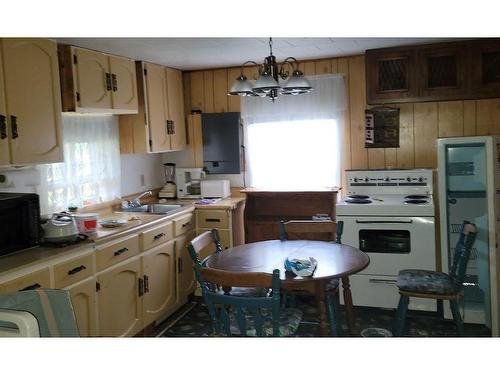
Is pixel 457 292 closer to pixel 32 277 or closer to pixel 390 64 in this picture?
pixel 390 64

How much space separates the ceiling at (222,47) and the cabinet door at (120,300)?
1.43 metres

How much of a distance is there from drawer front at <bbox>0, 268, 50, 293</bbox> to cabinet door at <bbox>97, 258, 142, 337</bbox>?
463mm

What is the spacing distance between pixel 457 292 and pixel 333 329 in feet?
2.46

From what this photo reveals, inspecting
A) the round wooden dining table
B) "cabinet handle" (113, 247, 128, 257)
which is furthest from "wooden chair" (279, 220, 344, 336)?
"cabinet handle" (113, 247, 128, 257)

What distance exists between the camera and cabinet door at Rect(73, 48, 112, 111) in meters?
3.17

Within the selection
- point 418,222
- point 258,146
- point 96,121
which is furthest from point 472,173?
point 96,121

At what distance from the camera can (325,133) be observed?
4.28 m

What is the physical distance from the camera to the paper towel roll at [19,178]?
9.53ft

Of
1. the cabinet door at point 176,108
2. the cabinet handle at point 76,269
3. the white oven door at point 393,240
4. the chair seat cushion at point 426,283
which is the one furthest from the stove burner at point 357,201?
the cabinet handle at point 76,269

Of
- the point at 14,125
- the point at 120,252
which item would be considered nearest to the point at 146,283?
the point at 120,252

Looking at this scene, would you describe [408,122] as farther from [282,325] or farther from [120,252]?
[120,252]

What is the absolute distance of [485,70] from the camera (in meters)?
3.64

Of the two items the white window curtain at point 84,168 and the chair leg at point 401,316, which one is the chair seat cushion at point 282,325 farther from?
the white window curtain at point 84,168

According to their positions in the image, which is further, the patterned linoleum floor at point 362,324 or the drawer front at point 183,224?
the drawer front at point 183,224
